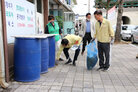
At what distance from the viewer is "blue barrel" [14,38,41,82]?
4020 millimetres

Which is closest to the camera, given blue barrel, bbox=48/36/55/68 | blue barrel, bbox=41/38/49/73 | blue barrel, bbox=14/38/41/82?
blue barrel, bbox=14/38/41/82

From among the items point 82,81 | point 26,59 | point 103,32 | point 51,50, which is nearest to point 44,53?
point 51,50

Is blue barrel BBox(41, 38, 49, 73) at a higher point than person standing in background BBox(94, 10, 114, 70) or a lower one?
lower

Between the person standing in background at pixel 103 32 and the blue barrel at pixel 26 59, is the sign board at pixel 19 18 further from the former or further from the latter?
the person standing in background at pixel 103 32

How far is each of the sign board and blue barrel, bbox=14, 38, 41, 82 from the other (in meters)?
0.61

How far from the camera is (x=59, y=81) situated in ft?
14.3

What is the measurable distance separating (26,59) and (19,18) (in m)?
1.57

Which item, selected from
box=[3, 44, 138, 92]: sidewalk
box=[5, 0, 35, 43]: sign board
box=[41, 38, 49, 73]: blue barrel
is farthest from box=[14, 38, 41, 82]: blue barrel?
box=[5, 0, 35, 43]: sign board

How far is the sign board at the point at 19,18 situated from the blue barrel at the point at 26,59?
0.61 metres

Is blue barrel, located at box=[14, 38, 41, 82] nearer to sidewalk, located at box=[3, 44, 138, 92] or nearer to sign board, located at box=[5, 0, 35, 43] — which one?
sidewalk, located at box=[3, 44, 138, 92]

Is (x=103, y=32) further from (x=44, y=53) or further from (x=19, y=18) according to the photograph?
(x=19, y=18)

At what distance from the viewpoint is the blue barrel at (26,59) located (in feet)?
13.2

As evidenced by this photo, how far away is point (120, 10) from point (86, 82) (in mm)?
10433

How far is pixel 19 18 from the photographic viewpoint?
509 cm
